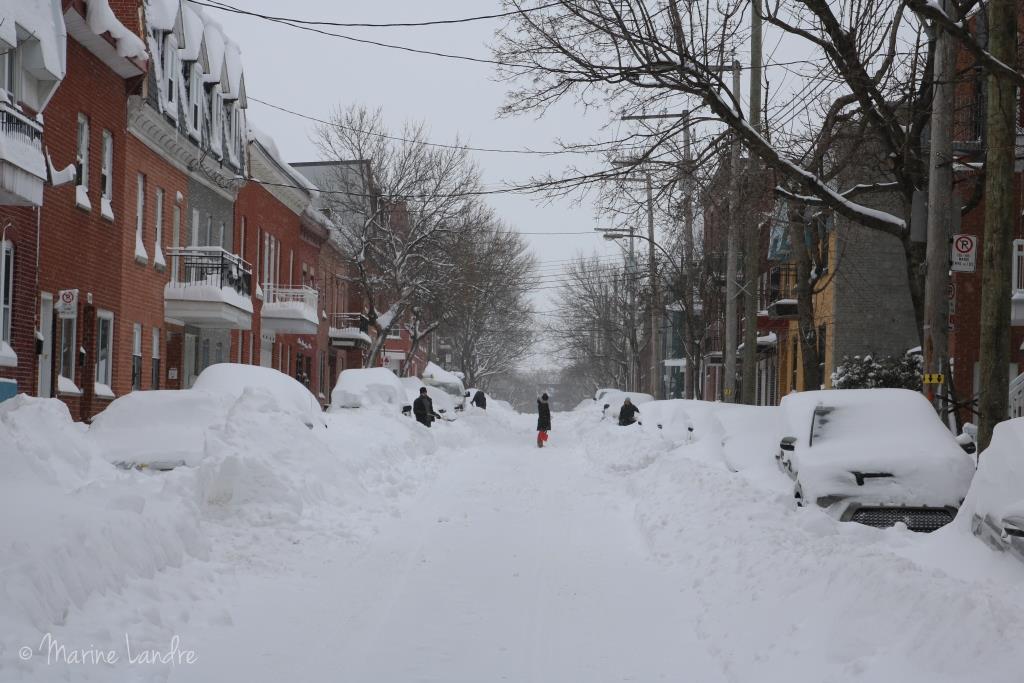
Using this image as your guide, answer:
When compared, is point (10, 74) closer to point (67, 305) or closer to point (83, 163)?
point (67, 305)

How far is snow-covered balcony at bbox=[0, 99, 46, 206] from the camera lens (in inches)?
680

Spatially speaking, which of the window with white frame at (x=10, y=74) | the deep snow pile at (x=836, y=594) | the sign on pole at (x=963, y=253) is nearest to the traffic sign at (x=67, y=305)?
the window with white frame at (x=10, y=74)

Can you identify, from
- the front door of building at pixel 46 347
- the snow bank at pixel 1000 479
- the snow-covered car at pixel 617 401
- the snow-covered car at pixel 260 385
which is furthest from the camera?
the snow-covered car at pixel 617 401

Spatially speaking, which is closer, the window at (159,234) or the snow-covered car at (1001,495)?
the snow-covered car at (1001,495)

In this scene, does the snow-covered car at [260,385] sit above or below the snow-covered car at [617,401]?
above

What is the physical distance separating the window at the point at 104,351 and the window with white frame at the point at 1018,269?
710 inches

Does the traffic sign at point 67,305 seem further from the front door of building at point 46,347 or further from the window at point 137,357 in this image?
the window at point 137,357

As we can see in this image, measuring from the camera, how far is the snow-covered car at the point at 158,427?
1449 centimetres

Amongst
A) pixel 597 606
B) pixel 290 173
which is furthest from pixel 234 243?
pixel 597 606

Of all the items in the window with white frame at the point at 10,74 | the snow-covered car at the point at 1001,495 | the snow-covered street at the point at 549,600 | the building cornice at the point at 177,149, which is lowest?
the snow-covered street at the point at 549,600

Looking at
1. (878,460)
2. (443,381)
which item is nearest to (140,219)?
(878,460)

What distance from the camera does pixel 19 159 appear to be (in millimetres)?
17609

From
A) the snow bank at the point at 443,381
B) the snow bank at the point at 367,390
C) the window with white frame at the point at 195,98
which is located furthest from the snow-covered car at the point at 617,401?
the window with white frame at the point at 195,98

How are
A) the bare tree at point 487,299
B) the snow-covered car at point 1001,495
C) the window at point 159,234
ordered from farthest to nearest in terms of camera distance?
the bare tree at point 487,299
the window at point 159,234
the snow-covered car at point 1001,495
